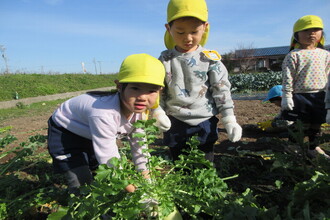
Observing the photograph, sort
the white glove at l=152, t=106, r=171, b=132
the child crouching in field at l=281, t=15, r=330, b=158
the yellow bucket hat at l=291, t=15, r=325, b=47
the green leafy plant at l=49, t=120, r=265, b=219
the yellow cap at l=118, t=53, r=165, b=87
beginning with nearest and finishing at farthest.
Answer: the green leafy plant at l=49, t=120, r=265, b=219, the yellow cap at l=118, t=53, r=165, b=87, the white glove at l=152, t=106, r=171, b=132, the yellow bucket hat at l=291, t=15, r=325, b=47, the child crouching in field at l=281, t=15, r=330, b=158

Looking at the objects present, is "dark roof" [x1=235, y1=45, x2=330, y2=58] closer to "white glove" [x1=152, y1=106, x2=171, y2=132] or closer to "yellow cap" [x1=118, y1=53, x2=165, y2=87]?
"white glove" [x1=152, y1=106, x2=171, y2=132]

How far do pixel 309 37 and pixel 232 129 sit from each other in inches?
59.5

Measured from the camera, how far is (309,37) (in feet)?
8.72

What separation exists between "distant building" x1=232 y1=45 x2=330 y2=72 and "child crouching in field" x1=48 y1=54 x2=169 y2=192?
2804cm

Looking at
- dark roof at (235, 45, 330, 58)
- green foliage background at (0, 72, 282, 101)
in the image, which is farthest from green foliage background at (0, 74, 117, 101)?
dark roof at (235, 45, 330, 58)

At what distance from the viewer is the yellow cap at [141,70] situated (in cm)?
150

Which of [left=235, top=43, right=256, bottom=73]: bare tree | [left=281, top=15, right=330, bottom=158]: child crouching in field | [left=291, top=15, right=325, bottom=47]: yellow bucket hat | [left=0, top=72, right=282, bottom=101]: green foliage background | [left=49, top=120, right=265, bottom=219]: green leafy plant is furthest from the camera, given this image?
[left=235, top=43, right=256, bottom=73]: bare tree

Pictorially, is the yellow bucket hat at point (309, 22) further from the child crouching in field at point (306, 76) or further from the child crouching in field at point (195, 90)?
the child crouching in field at point (195, 90)

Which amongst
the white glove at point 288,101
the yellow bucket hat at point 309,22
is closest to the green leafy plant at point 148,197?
the white glove at point 288,101

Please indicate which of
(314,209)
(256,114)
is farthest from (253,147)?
(256,114)

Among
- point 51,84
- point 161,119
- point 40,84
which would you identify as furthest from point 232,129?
point 51,84

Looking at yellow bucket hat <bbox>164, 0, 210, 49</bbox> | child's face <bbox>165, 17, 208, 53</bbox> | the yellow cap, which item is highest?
yellow bucket hat <bbox>164, 0, 210, 49</bbox>

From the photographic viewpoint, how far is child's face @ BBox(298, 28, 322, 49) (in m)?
2.64

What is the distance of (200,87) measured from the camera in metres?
2.03
